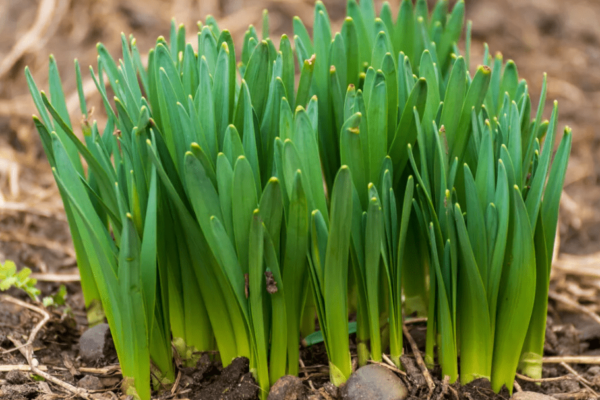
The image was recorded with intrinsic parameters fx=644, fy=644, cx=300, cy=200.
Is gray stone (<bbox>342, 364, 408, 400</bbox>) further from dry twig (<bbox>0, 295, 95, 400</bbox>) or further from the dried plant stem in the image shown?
dry twig (<bbox>0, 295, 95, 400</bbox>)

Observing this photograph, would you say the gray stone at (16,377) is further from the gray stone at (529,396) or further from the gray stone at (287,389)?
the gray stone at (529,396)

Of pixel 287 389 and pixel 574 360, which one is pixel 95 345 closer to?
pixel 287 389

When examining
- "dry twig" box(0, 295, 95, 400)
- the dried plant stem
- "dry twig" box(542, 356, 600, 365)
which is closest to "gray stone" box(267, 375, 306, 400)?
the dried plant stem

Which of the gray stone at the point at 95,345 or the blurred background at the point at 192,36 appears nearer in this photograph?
the gray stone at the point at 95,345

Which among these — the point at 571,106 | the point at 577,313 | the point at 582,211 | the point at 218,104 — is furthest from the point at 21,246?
the point at 571,106

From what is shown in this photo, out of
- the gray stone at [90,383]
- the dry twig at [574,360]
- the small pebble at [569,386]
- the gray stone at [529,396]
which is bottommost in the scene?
the small pebble at [569,386]

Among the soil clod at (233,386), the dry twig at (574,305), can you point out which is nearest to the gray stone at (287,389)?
the soil clod at (233,386)

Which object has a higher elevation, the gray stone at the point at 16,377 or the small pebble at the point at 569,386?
the gray stone at the point at 16,377
